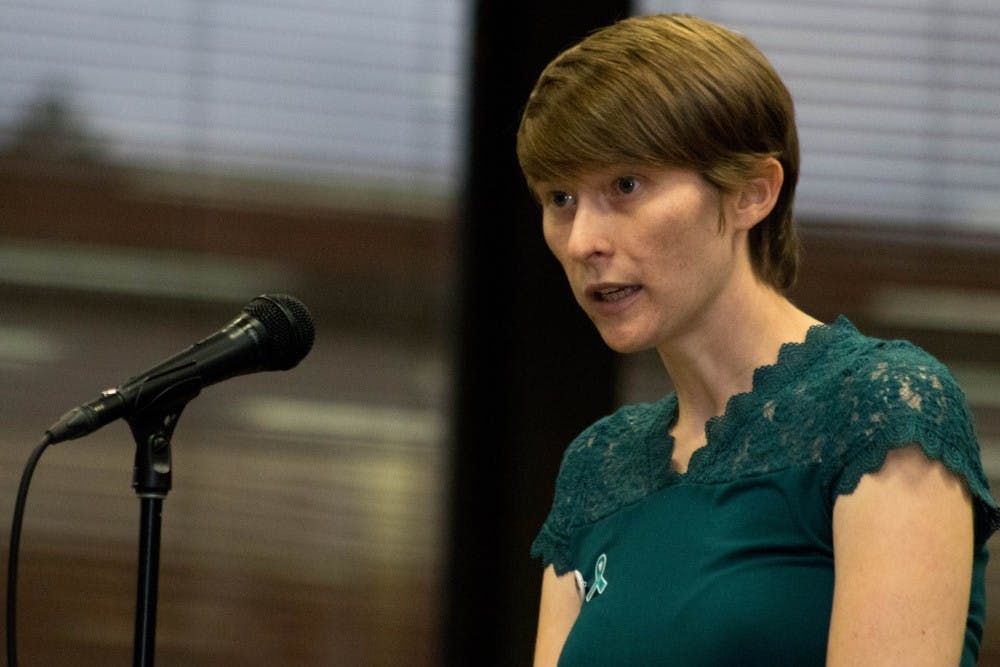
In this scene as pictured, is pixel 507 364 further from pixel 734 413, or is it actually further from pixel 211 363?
pixel 211 363

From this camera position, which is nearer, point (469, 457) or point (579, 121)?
point (579, 121)

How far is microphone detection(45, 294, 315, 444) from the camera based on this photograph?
1.42m

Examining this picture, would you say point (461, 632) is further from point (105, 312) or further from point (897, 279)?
point (897, 279)

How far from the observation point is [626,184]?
157cm

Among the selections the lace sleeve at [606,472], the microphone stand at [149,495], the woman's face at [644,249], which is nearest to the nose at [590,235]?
the woman's face at [644,249]

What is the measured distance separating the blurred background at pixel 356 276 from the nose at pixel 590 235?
1.28m

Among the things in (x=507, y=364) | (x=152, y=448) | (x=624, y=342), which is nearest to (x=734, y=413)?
(x=624, y=342)

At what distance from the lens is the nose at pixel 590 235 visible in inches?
61.4

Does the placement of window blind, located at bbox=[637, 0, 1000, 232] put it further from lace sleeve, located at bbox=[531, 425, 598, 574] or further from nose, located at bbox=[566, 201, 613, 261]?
nose, located at bbox=[566, 201, 613, 261]

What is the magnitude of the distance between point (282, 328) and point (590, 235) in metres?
0.35

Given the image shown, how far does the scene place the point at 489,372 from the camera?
2928 millimetres

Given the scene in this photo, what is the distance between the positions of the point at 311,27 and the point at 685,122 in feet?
5.38

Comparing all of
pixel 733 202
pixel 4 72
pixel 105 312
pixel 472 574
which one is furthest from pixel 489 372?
pixel 733 202

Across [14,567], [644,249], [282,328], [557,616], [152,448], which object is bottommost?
[557,616]
